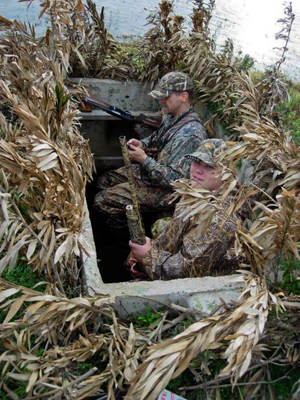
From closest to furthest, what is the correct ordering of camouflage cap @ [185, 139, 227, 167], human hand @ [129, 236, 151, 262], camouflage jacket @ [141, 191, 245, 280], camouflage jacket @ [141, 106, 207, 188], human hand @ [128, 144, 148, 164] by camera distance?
camouflage jacket @ [141, 191, 245, 280] → camouflage cap @ [185, 139, 227, 167] → human hand @ [129, 236, 151, 262] → camouflage jacket @ [141, 106, 207, 188] → human hand @ [128, 144, 148, 164]

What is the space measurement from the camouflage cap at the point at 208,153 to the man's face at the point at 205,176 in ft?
0.14

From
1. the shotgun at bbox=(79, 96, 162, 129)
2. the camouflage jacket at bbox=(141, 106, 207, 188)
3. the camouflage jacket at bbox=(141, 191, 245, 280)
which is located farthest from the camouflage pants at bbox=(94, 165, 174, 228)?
the camouflage jacket at bbox=(141, 191, 245, 280)

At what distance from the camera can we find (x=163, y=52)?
17.6ft

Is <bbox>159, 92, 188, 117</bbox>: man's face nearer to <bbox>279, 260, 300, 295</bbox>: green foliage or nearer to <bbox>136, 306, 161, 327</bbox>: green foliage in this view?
<bbox>279, 260, 300, 295</bbox>: green foliage

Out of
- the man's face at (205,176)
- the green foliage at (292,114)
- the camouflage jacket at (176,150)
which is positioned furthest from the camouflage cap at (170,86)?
the man's face at (205,176)

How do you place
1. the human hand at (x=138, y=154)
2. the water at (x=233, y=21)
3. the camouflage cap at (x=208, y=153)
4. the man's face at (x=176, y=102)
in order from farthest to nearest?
the water at (x=233, y=21)
the man's face at (x=176, y=102)
the human hand at (x=138, y=154)
the camouflage cap at (x=208, y=153)

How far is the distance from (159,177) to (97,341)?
2145 mm

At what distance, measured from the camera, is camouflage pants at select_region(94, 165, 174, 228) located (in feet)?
14.5

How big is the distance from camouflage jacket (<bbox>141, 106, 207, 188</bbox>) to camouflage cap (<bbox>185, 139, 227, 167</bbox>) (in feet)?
2.59

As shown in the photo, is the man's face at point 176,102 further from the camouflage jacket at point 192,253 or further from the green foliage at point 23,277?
the green foliage at point 23,277

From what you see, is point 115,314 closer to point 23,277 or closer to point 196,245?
point 23,277

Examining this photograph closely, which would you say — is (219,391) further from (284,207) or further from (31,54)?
(31,54)

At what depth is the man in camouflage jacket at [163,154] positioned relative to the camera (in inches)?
162

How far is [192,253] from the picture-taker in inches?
112
